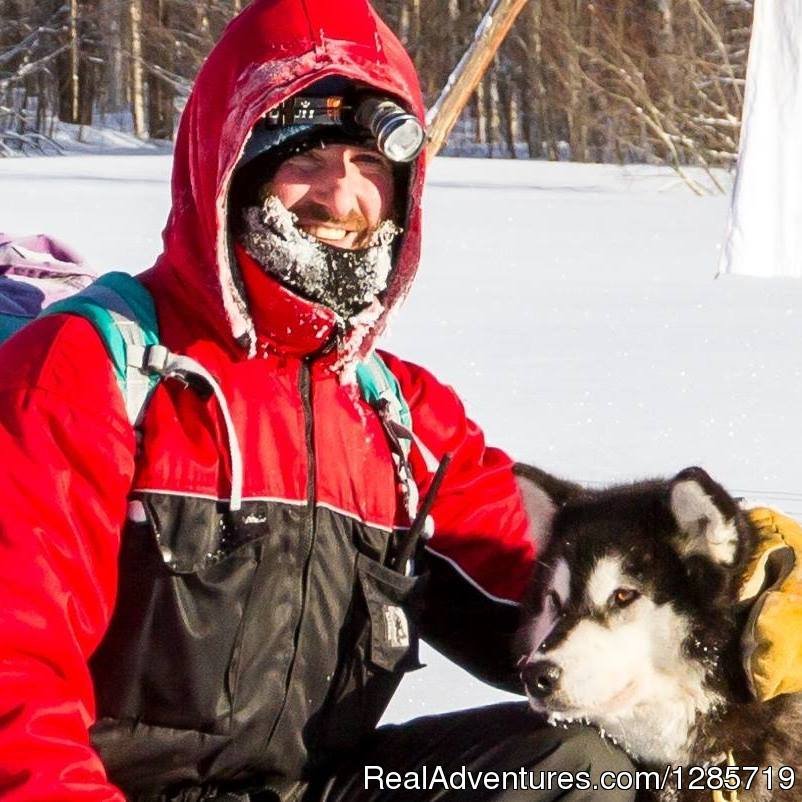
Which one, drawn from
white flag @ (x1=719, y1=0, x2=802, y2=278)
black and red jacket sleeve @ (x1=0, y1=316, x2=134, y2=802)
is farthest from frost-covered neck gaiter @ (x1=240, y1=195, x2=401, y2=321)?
white flag @ (x1=719, y1=0, x2=802, y2=278)

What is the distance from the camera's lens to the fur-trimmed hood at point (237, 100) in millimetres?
1986

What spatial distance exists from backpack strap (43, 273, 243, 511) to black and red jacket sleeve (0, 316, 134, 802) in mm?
26

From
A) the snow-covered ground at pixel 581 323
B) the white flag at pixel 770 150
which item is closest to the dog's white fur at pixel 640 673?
the snow-covered ground at pixel 581 323

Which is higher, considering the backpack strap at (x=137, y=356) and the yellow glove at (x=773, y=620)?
the backpack strap at (x=137, y=356)

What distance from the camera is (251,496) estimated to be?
2.00 metres

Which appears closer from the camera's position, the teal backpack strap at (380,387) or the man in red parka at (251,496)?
the man in red parka at (251,496)

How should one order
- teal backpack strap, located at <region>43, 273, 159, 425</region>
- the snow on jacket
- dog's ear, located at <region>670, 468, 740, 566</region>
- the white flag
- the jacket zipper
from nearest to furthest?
the snow on jacket → teal backpack strap, located at <region>43, 273, 159, 425</region> → the jacket zipper → dog's ear, located at <region>670, 468, 740, 566</region> → the white flag

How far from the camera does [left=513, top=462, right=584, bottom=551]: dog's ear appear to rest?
8.39ft

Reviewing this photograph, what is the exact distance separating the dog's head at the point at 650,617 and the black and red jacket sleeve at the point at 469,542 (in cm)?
6

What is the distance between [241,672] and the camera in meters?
1.98

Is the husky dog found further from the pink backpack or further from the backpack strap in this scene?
the pink backpack

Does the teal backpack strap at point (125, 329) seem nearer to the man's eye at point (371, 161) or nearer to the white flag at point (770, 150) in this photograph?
the man's eye at point (371, 161)

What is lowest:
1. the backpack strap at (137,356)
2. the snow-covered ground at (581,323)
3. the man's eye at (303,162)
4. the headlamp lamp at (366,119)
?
the snow-covered ground at (581,323)

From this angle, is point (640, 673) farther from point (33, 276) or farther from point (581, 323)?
point (581, 323)
